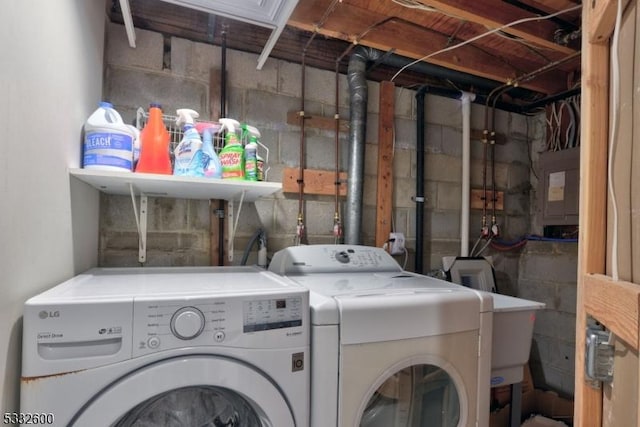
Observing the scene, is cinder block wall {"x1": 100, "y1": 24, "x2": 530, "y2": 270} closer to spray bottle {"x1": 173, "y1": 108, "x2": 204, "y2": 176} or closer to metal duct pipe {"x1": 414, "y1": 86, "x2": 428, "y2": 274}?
metal duct pipe {"x1": 414, "y1": 86, "x2": 428, "y2": 274}

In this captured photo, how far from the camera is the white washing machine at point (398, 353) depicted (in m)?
0.95

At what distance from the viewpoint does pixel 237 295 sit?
2.87ft

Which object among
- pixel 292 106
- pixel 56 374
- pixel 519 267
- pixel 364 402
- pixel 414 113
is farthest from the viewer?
pixel 519 267

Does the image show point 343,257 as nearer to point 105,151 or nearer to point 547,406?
point 105,151

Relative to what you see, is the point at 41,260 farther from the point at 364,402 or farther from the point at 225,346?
the point at 364,402

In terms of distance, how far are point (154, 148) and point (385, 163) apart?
1.32 m

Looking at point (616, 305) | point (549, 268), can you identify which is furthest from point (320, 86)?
point (549, 268)

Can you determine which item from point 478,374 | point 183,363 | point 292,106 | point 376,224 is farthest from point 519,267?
point 183,363

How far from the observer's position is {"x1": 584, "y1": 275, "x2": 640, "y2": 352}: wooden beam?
51 cm

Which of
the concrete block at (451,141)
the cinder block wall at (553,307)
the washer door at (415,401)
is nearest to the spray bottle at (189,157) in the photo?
the washer door at (415,401)

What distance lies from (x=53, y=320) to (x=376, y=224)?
5.33ft

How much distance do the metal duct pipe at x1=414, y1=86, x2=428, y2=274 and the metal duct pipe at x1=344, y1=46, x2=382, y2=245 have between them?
1.46ft

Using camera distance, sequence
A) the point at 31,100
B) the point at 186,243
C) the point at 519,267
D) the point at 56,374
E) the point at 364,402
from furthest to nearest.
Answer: the point at 519,267 → the point at 186,243 → the point at 364,402 → the point at 31,100 → the point at 56,374

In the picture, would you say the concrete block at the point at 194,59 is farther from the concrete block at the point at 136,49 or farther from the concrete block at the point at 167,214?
the concrete block at the point at 167,214
